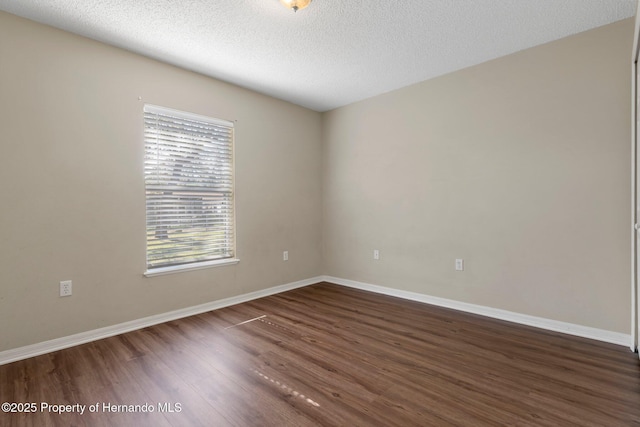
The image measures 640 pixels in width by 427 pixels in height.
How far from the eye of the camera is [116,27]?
2.51 metres

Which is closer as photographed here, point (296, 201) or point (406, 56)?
point (406, 56)

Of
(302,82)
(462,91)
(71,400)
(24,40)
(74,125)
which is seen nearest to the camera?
(71,400)

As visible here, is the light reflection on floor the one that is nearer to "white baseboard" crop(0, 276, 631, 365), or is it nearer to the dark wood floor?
the dark wood floor

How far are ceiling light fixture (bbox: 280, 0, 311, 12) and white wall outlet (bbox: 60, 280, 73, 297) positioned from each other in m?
2.80

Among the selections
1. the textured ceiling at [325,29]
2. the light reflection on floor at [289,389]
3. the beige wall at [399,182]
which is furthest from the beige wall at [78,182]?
the light reflection on floor at [289,389]

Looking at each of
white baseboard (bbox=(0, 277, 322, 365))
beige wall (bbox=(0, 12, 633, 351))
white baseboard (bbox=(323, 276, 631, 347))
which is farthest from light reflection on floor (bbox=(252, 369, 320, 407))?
white baseboard (bbox=(323, 276, 631, 347))

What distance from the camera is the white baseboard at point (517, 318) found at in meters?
2.54

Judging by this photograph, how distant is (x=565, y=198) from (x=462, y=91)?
1490mm

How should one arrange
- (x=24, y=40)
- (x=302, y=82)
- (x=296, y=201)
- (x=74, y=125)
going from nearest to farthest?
(x=24, y=40) → (x=74, y=125) → (x=302, y=82) → (x=296, y=201)

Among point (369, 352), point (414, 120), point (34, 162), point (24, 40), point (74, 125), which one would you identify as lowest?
point (369, 352)

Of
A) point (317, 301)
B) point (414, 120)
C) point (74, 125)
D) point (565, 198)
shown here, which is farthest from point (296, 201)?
point (565, 198)

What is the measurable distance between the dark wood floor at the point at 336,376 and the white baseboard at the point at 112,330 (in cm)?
10

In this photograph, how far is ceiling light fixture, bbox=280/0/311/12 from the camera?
2170 mm

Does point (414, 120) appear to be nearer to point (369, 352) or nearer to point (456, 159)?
point (456, 159)
